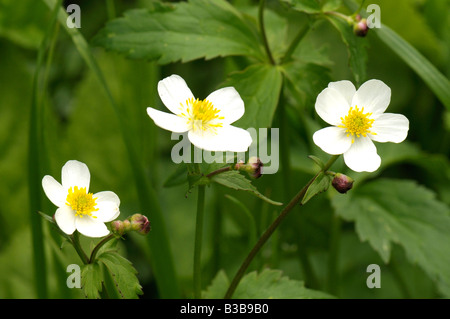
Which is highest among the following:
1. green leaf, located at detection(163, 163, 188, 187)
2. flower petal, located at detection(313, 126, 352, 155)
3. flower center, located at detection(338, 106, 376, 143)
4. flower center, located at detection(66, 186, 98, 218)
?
green leaf, located at detection(163, 163, 188, 187)

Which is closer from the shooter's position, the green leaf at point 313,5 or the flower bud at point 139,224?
the flower bud at point 139,224

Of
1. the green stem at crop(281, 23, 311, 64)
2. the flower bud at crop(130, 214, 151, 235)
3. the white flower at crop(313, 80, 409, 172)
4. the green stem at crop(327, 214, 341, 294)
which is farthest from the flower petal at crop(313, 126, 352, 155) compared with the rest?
the green stem at crop(327, 214, 341, 294)

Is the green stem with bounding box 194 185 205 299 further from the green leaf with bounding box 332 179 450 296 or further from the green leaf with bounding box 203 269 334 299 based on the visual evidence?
the green leaf with bounding box 332 179 450 296

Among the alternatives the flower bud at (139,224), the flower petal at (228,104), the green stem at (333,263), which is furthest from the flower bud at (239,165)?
the green stem at (333,263)

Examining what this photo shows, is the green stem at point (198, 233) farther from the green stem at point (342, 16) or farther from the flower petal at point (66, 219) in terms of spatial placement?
the green stem at point (342, 16)

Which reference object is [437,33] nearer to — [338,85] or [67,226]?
[338,85]

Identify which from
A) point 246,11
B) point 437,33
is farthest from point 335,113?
point 437,33
